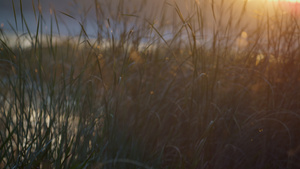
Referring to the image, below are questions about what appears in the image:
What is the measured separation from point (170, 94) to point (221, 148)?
51cm

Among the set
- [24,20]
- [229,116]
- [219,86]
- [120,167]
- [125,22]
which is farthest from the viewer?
[125,22]

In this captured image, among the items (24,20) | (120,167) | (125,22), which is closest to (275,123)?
(120,167)

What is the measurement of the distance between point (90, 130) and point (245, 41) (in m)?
1.09

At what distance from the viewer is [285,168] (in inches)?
55.2

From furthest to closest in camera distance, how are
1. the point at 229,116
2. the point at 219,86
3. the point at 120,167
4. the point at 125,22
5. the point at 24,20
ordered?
1. the point at 125,22
2. the point at 219,86
3. the point at 229,116
4. the point at 120,167
5. the point at 24,20

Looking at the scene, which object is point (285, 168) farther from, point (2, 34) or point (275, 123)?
point (2, 34)

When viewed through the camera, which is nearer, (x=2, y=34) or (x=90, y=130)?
(x=90, y=130)

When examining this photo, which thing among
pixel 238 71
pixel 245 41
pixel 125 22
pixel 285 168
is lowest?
pixel 285 168

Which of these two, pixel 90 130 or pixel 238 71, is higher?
pixel 238 71

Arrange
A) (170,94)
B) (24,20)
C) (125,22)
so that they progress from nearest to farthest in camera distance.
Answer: (24,20), (170,94), (125,22)

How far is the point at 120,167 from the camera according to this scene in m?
1.29

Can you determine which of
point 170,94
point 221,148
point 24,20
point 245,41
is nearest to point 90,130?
point 24,20

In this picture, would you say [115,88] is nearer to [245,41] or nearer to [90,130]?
[90,130]

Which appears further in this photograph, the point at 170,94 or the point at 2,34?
the point at 170,94
